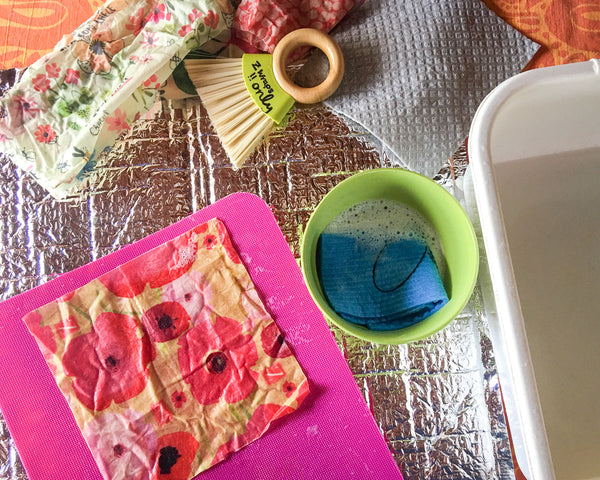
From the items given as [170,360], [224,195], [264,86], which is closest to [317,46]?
[264,86]

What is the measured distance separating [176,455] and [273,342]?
0.20 m

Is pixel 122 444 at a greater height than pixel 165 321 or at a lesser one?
lesser

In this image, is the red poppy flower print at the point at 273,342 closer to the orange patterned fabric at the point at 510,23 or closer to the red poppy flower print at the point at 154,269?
the red poppy flower print at the point at 154,269

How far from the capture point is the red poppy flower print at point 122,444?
68 cm

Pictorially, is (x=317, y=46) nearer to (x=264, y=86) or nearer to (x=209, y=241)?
(x=264, y=86)

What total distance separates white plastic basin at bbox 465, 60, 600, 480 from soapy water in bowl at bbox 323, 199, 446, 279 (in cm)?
9

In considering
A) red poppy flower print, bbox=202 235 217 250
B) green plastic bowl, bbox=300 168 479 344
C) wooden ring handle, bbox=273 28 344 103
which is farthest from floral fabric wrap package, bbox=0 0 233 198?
green plastic bowl, bbox=300 168 479 344

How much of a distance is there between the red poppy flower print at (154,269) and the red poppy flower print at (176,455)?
8.2 inches

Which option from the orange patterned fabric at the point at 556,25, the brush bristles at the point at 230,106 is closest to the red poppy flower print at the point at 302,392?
the brush bristles at the point at 230,106

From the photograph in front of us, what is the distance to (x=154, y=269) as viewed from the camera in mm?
740

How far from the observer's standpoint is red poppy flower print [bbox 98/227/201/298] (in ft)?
2.41

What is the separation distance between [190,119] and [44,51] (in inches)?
11.1

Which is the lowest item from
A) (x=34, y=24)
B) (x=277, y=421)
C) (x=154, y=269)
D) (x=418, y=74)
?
(x=277, y=421)

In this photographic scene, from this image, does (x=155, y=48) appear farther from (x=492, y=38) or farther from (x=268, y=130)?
(x=492, y=38)
